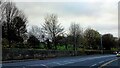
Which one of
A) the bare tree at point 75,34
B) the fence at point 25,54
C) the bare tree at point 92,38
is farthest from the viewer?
the bare tree at point 92,38

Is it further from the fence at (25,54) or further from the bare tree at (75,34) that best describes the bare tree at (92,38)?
the fence at (25,54)

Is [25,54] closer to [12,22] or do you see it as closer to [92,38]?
[12,22]

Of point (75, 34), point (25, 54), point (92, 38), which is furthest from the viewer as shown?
point (92, 38)

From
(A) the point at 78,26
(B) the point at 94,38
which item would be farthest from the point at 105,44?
(A) the point at 78,26

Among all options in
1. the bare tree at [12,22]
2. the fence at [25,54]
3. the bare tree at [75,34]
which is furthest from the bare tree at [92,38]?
the bare tree at [12,22]

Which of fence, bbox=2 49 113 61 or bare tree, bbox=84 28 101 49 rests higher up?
bare tree, bbox=84 28 101 49

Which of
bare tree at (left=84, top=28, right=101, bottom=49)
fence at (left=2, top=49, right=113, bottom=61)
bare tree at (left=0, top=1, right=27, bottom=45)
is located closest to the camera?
fence at (left=2, top=49, right=113, bottom=61)

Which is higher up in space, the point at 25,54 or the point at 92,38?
the point at 92,38

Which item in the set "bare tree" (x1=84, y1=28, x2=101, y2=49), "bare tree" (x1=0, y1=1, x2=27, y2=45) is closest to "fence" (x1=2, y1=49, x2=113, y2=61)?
"bare tree" (x1=0, y1=1, x2=27, y2=45)

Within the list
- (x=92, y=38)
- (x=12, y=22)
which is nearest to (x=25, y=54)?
(x=12, y=22)

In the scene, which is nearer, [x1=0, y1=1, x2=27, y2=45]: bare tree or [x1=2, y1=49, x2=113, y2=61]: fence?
[x1=2, y1=49, x2=113, y2=61]: fence

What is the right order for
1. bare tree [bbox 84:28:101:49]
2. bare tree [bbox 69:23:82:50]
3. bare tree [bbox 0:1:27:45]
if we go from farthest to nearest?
bare tree [bbox 84:28:101:49] → bare tree [bbox 69:23:82:50] → bare tree [bbox 0:1:27:45]

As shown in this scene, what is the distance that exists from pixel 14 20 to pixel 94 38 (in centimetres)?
6254

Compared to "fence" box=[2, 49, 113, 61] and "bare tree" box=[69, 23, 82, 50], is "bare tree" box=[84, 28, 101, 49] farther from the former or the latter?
"fence" box=[2, 49, 113, 61]
